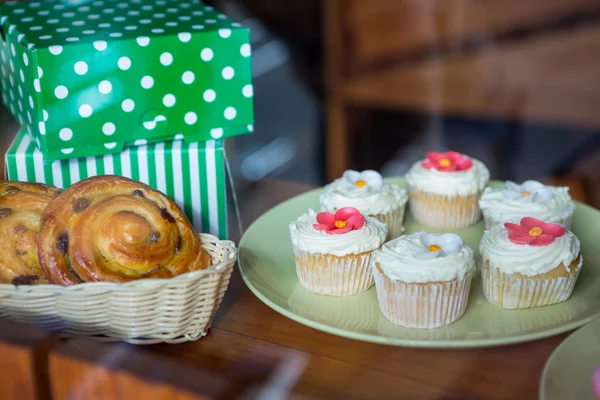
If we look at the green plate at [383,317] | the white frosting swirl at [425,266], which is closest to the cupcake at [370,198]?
the green plate at [383,317]

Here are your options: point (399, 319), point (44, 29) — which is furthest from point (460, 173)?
point (44, 29)

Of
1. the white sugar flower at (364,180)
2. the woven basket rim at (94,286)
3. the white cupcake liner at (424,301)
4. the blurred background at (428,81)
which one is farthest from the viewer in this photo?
the blurred background at (428,81)

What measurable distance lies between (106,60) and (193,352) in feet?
1.66

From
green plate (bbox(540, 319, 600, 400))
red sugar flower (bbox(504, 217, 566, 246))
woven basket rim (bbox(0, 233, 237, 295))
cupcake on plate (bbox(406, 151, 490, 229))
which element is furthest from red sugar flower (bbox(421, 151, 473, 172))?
woven basket rim (bbox(0, 233, 237, 295))

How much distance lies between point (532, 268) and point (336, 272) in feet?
0.97

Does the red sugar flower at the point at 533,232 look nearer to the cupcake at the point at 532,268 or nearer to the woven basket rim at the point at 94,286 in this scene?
the cupcake at the point at 532,268

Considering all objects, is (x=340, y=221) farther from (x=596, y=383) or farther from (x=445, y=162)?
(x=596, y=383)

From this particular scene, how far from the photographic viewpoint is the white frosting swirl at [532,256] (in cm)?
112

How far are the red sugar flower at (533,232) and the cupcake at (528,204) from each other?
0.27ft

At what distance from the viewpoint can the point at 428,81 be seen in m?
3.07

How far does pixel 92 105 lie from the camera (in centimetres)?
123

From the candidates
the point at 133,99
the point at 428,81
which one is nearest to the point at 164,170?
the point at 133,99

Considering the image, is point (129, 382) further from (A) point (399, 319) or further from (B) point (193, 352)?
(A) point (399, 319)

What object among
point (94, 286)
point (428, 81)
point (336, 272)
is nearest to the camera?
point (94, 286)
